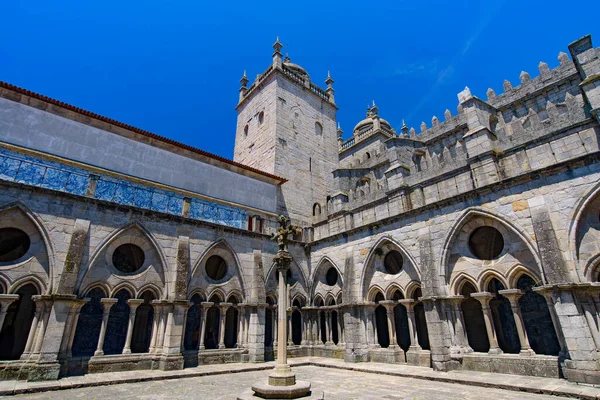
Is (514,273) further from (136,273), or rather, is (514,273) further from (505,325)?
(136,273)

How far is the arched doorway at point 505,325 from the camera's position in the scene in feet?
39.0

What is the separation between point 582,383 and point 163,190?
14187mm

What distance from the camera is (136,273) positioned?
11.1 meters

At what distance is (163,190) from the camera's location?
13.4 meters

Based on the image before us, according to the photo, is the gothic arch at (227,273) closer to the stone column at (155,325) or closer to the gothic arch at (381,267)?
the stone column at (155,325)

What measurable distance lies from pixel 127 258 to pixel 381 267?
Answer: 10.6 meters

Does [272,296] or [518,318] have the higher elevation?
[272,296]

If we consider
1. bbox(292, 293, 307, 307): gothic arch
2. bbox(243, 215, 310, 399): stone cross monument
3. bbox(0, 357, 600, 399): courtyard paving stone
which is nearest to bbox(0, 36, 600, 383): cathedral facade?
bbox(292, 293, 307, 307): gothic arch

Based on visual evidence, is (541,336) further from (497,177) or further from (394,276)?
(497,177)

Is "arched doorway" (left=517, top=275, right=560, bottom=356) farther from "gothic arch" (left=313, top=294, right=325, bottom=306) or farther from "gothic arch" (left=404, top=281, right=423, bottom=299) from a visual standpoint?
"gothic arch" (left=313, top=294, right=325, bottom=306)

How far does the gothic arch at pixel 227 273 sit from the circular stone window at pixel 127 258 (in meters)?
2.16

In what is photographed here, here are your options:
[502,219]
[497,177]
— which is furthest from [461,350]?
[497,177]

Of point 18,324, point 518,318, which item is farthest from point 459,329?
point 18,324

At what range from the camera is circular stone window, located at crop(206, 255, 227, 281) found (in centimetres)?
1409
